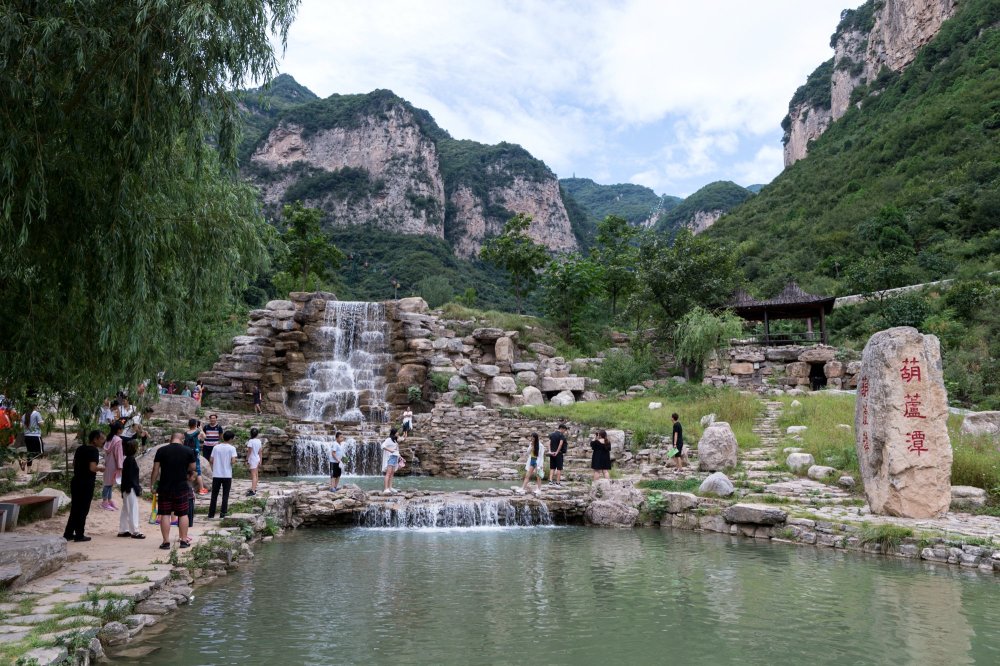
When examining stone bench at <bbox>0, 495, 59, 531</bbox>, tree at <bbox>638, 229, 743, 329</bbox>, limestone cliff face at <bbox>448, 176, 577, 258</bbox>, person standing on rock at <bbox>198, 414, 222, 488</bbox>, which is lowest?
stone bench at <bbox>0, 495, 59, 531</bbox>

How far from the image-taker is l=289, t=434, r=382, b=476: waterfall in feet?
60.5

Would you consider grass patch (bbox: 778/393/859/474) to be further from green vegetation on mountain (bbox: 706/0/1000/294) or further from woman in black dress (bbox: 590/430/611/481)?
green vegetation on mountain (bbox: 706/0/1000/294)

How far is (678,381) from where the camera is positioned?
22.8 meters

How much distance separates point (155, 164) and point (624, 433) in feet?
46.2

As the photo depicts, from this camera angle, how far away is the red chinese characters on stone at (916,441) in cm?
960

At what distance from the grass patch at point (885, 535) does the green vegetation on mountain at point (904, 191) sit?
1050 inches

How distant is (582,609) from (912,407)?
6.72 meters

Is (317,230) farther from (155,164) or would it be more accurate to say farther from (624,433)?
(155,164)

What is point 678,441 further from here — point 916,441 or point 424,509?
point 424,509

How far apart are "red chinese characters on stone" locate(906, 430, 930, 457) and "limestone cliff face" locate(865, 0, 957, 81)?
67423mm

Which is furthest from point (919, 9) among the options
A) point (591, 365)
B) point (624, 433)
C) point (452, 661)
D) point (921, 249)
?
point (452, 661)

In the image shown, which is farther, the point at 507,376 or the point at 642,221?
the point at 642,221

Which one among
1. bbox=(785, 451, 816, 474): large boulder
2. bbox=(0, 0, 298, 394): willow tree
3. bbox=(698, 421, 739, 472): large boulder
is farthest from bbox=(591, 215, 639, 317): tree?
bbox=(0, 0, 298, 394): willow tree

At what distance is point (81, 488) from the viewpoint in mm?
7281
